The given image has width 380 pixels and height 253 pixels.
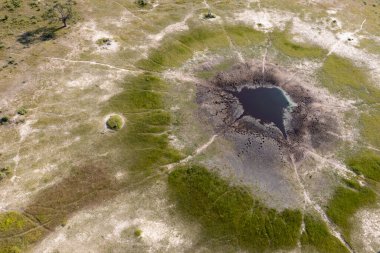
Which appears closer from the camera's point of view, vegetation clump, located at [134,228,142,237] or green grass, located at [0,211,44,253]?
green grass, located at [0,211,44,253]

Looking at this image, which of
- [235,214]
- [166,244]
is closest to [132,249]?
[166,244]

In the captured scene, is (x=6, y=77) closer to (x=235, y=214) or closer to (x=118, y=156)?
(x=118, y=156)

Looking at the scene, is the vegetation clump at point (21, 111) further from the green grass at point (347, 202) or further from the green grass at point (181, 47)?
the green grass at point (347, 202)

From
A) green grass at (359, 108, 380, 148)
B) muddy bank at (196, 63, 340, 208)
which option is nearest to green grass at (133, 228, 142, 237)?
muddy bank at (196, 63, 340, 208)

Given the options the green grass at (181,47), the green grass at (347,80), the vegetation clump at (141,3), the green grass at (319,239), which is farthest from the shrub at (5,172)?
the green grass at (347,80)

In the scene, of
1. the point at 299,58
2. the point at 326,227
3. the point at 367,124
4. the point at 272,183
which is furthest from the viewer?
the point at 299,58

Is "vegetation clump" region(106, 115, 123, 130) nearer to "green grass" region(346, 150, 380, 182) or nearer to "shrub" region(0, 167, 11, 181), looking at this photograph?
"shrub" region(0, 167, 11, 181)

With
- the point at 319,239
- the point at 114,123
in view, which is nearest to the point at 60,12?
the point at 114,123
